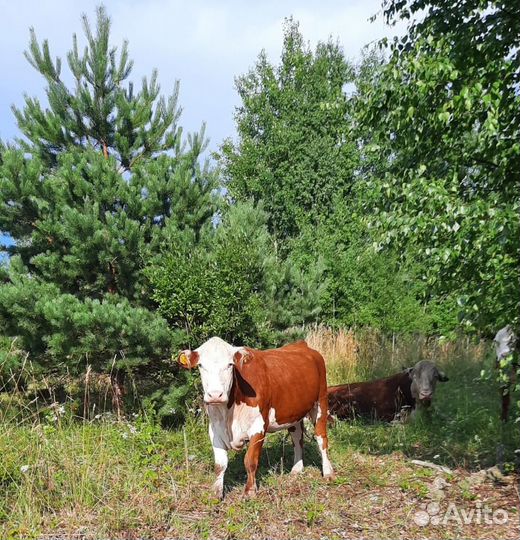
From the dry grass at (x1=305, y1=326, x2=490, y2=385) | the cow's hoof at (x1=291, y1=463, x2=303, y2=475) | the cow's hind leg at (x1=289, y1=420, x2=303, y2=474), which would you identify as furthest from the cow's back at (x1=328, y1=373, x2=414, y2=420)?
the cow's hoof at (x1=291, y1=463, x2=303, y2=475)

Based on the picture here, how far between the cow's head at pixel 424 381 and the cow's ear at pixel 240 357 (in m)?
→ 3.77

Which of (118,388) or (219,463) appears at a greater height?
(118,388)

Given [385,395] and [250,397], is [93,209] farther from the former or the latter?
[385,395]

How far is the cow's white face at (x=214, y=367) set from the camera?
499 cm

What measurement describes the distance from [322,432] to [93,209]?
423cm

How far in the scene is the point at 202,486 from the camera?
558cm

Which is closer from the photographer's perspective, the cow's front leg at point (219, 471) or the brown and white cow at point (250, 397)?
the brown and white cow at point (250, 397)

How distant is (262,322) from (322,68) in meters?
19.8

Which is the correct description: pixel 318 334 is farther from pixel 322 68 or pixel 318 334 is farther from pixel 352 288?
pixel 322 68

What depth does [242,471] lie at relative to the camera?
250 inches

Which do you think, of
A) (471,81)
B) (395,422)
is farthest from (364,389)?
(471,81)

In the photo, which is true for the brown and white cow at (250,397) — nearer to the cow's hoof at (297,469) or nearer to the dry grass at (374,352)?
the cow's hoof at (297,469)

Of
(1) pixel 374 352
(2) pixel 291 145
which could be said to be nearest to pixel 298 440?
(1) pixel 374 352

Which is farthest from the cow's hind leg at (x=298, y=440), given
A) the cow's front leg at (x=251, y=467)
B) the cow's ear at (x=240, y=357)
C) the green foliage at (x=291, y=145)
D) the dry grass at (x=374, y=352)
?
the green foliage at (x=291, y=145)
